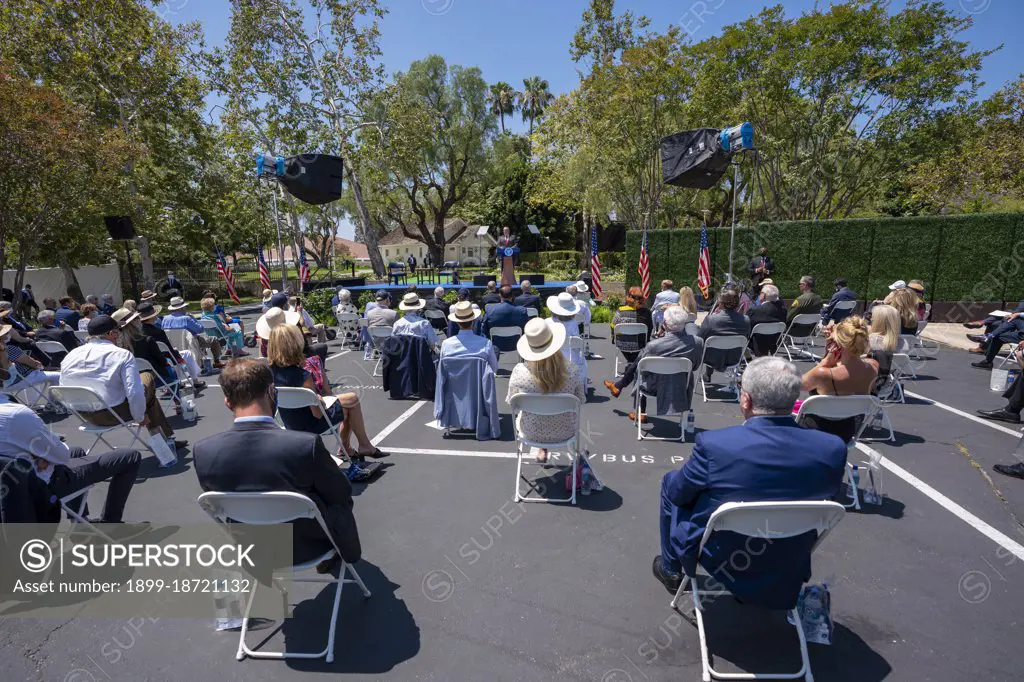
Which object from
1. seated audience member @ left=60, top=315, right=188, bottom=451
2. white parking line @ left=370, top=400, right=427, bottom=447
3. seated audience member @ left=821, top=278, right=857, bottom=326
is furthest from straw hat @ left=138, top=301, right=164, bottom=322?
seated audience member @ left=821, top=278, right=857, bottom=326

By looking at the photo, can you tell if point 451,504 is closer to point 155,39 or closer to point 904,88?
point 904,88

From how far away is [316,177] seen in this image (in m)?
12.1

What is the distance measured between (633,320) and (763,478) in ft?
18.1

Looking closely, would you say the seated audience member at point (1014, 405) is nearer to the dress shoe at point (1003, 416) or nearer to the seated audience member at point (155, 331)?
the dress shoe at point (1003, 416)

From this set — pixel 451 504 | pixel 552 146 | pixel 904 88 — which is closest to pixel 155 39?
pixel 552 146

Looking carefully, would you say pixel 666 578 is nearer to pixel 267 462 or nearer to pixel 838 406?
pixel 838 406

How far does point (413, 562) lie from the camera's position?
3.39 meters

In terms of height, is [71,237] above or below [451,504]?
above

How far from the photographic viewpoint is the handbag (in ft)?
16.0

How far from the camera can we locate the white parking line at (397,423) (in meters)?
5.65

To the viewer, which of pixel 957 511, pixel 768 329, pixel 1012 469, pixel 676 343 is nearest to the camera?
pixel 957 511

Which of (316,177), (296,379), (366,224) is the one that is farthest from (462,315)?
(366,224)

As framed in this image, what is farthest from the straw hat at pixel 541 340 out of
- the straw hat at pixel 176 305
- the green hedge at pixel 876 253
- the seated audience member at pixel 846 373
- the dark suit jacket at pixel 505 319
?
the green hedge at pixel 876 253

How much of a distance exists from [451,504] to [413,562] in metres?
0.80
